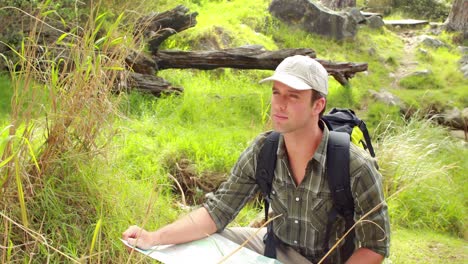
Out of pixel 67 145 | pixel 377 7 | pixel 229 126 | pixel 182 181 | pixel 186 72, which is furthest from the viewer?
pixel 377 7

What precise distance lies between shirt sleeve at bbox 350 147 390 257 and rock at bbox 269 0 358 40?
10094mm

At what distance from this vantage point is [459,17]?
14.0m

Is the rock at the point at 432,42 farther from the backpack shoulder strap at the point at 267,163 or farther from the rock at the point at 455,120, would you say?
the backpack shoulder strap at the point at 267,163

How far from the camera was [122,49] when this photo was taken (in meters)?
3.20

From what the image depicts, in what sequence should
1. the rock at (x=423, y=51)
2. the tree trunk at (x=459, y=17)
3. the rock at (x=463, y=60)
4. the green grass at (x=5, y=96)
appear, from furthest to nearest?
the tree trunk at (x=459, y=17)
the rock at (x=423, y=51)
the rock at (x=463, y=60)
the green grass at (x=5, y=96)

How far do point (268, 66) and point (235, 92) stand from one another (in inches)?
25.9

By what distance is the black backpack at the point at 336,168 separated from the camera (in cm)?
238

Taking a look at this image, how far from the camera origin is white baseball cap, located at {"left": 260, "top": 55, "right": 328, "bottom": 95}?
242cm

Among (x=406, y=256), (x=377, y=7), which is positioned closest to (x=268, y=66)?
(x=406, y=256)

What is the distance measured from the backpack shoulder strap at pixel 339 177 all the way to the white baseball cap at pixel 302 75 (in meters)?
0.23

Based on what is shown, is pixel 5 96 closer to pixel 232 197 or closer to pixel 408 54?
pixel 232 197

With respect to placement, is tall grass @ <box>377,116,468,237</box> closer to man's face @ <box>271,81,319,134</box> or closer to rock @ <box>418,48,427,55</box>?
man's face @ <box>271,81,319,134</box>

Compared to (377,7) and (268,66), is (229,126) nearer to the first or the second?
(268,66)

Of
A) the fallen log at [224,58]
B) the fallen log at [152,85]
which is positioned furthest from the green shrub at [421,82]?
the fallen log at [152,85]
